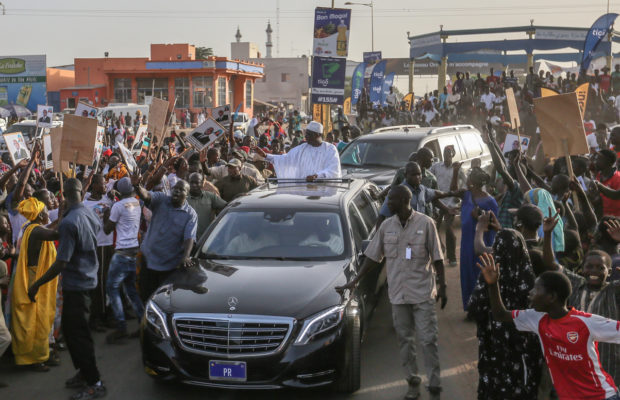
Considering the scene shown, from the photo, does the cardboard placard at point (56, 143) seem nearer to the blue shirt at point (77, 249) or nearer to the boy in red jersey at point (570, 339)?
the blue shirt at point (77, 249)

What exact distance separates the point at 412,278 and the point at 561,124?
2.43 metres

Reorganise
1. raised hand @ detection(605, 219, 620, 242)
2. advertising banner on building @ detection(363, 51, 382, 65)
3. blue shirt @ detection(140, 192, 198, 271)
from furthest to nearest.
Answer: advertising banner on building @ detection(363, 51, 382, 65) < blue shirt @ detection(140, 192, 198, 271) < raised hand @ detection(605, 219, 620, 242)

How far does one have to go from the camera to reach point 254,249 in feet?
23.3

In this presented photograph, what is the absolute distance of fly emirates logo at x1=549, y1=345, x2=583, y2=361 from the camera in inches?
163

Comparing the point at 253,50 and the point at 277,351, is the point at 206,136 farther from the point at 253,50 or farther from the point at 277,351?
the point at 253,50

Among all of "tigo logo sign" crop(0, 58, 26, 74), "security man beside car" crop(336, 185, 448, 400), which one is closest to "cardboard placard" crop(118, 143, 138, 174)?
"security man beside car" crop(336, 185, 448, 400)

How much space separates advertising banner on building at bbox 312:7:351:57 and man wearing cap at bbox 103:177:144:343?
32.2 ft

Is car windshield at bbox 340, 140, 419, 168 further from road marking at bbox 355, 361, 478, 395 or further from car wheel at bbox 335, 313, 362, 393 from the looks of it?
car wheel at bbox 335, 313, 362, 393

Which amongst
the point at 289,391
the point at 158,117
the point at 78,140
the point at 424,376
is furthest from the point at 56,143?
the point at 424,376

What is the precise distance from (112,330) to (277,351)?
3341mm

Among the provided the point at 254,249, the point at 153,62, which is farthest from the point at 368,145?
the point at 153,62

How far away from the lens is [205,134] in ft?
37.4

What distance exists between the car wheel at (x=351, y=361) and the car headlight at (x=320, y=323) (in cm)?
12

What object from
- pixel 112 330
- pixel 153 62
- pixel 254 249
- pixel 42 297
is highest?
pixel 153 62
